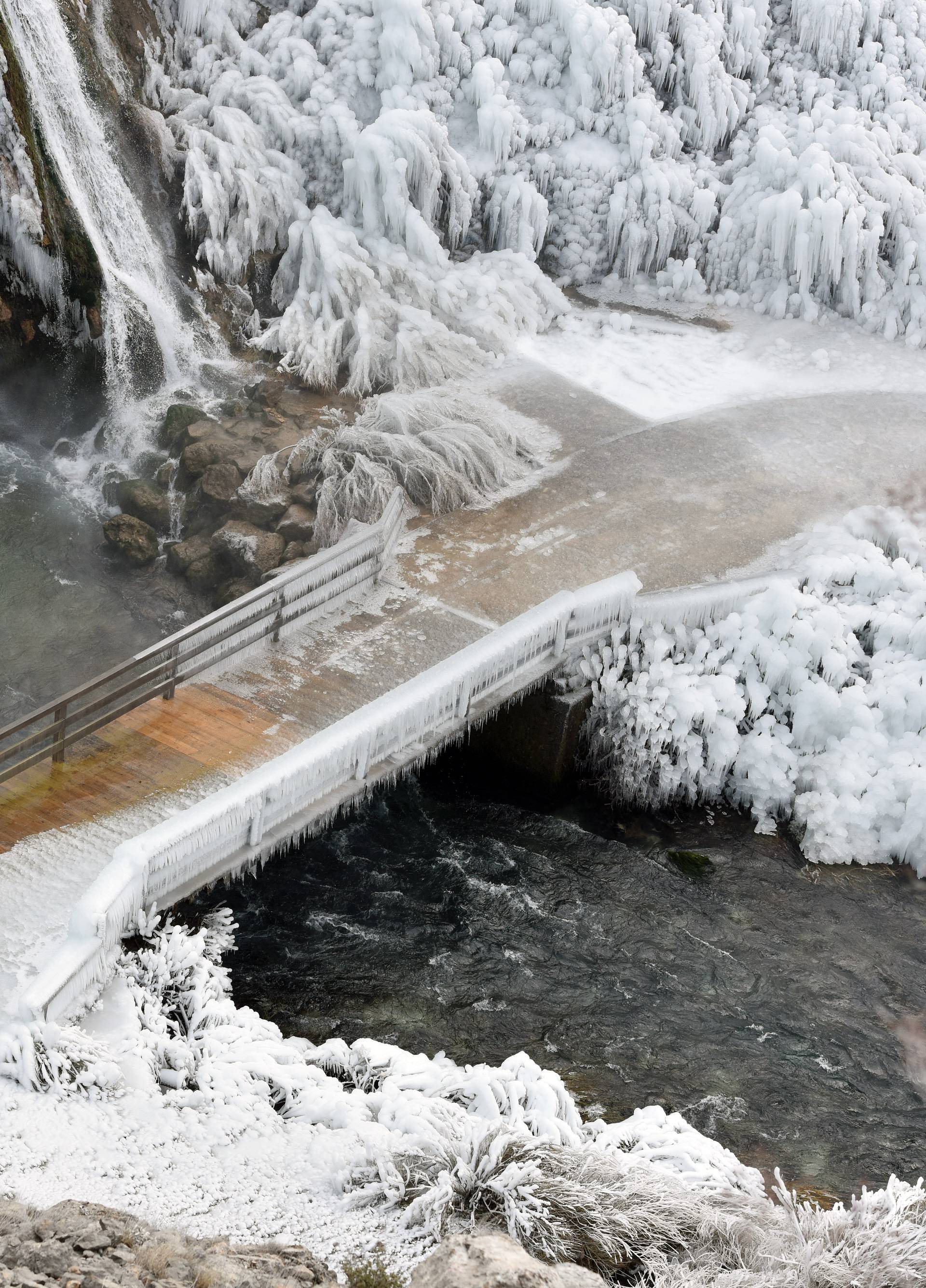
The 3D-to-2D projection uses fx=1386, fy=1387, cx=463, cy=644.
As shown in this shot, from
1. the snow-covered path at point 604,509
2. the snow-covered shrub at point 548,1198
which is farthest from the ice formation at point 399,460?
the snow-covered shrub at point 548,1198

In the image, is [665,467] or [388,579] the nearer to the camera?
[388,579]

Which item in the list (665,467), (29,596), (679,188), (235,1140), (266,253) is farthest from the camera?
(679,188)

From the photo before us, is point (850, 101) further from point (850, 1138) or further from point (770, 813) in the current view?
point (850, 1138)

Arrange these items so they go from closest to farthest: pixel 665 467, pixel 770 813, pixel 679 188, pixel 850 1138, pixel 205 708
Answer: pixel 850 1138 < pixel 205 708 < pixel 770 813 < pixel 665 467 < pixel 679 188

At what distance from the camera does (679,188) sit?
17.6 metres

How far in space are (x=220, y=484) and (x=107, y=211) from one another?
13.7 feet

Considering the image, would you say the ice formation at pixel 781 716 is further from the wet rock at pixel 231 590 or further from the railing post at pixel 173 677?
the railing post at pixel 173 677

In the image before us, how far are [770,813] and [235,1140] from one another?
5633 millimetres

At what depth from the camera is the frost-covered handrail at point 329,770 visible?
757cm

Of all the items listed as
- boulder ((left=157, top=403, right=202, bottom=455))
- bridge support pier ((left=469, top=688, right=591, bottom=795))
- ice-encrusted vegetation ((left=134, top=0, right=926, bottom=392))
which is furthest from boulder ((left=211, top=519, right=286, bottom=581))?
ice-encrusted vegetation ((left=134, top=0, right=926, bottom=392))

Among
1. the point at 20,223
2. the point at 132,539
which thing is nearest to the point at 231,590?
the point at 132,539

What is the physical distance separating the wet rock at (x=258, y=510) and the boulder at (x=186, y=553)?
1.32 feet

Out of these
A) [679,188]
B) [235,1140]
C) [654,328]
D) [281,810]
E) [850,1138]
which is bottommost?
[850,1138]

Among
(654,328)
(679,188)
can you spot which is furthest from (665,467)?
(679,188)
